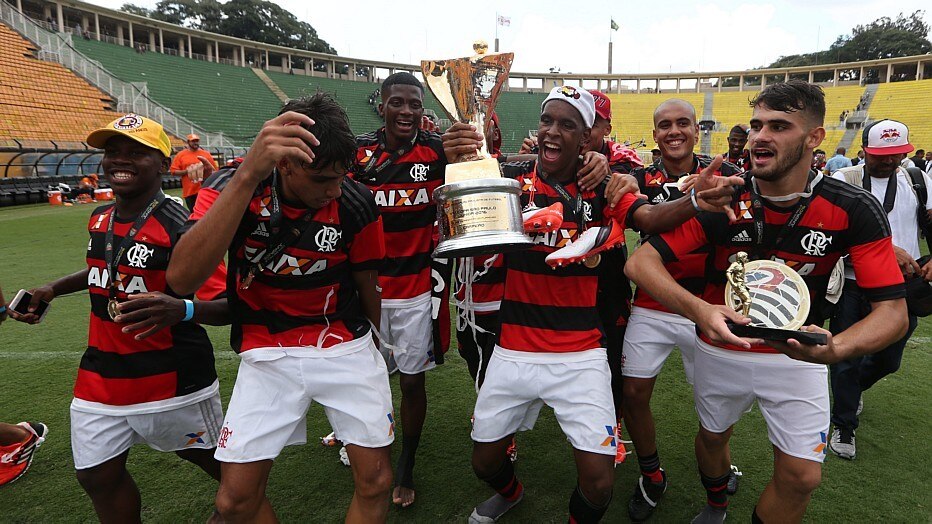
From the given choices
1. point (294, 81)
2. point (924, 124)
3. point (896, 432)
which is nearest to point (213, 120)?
point (294, 81)

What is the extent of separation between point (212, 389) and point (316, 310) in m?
0.74

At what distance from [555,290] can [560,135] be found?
0.75m

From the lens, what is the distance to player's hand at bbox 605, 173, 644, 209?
262 centimetres

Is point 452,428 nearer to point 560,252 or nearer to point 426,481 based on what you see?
point 426,481

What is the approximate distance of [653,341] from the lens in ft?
10.8

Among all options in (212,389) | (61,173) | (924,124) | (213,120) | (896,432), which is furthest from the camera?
(924,124)

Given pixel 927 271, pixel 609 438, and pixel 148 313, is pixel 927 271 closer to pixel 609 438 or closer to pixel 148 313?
pixel 609 438

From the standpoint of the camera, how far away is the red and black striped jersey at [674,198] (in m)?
3.21

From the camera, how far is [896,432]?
3.95m

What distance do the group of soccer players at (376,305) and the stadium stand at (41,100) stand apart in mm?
21925

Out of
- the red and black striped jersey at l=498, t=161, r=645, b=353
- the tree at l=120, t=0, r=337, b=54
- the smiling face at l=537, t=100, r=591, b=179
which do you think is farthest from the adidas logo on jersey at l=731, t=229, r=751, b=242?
the tree at l=120, t=0, r=337, b=54

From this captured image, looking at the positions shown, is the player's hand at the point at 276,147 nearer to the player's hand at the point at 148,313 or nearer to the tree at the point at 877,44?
the player's hand at the point at 148,313

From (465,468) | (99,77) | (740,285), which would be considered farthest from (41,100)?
(740,285)

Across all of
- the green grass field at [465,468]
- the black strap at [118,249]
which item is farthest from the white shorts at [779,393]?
the black strap at [118,249]
